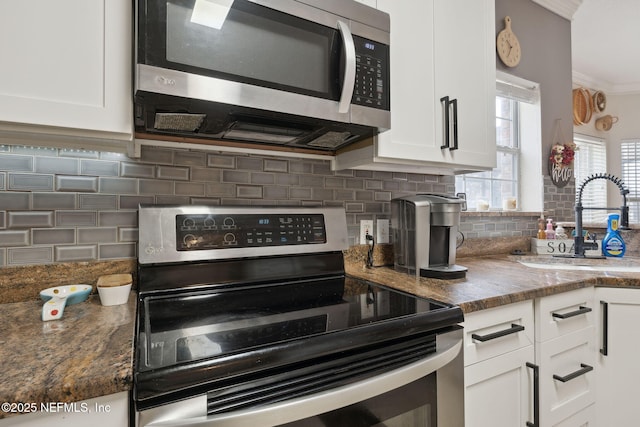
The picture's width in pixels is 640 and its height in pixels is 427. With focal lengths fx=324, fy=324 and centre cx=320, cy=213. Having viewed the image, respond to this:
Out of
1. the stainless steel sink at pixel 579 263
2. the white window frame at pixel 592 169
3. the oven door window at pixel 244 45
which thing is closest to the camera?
the oven door window at pixel 244 45

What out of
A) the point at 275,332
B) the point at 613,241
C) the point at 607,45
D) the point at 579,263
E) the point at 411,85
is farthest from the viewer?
the point at 607,45

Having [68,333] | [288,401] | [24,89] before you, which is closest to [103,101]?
[24,89]

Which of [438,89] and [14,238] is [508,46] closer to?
[438,89]

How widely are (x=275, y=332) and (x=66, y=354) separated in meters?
0.40

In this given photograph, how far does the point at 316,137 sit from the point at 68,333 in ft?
3.14

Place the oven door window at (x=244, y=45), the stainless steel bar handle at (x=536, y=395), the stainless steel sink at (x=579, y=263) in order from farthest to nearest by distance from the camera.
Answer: the stainless steel sink at (x=579, y=263) < the stainless steel bar handle at (x=536, y=395) < the oven door window at (x=244, y=45)

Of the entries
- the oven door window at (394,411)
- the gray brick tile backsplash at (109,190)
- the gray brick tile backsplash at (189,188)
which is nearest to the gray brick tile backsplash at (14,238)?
the gray brick tile backsplash at (109,190)

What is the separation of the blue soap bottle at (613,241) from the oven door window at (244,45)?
2.03m

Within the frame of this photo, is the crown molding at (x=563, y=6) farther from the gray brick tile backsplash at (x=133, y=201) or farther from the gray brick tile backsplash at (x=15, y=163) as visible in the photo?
the gray brick tile backsplash at (x=15, y=163)

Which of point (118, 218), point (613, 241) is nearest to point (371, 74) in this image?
point (118, 218)

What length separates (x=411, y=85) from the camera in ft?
4.29

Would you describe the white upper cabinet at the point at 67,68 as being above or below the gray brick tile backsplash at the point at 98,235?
above

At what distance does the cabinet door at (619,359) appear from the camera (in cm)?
134

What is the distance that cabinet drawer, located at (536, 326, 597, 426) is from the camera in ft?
3.84
